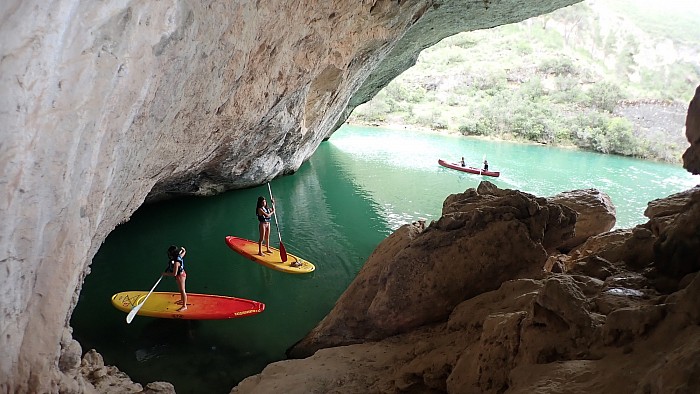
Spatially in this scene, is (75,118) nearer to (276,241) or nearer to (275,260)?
(275,260)

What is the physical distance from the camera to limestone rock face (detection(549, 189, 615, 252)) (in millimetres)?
6461

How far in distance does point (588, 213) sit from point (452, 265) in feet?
11.1

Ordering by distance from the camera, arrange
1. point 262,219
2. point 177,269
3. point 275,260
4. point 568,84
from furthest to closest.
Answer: point 568,84 → point 262,219 → point 275,260 → point 177,269

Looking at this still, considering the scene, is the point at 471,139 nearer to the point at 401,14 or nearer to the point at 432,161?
the point at 432,161

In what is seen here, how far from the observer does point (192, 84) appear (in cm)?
469

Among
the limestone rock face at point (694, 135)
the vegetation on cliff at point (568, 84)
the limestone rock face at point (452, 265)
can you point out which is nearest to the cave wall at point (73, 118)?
the limestone rock face at point (452, 265)

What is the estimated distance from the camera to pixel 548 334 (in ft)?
9.47

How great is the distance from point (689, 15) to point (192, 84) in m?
76.7

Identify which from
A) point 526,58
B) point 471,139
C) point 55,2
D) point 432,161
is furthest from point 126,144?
point 526,58

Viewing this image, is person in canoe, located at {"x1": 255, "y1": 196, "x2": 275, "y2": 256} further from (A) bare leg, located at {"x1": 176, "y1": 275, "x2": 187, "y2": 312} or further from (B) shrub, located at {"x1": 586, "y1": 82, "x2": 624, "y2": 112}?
(B) shrub, located at {"x1": 586, "y1": 82, "x2": 624, "y2": 112}

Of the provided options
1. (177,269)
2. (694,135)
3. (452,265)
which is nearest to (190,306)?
(177,269)

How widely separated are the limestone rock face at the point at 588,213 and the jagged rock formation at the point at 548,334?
0.97m

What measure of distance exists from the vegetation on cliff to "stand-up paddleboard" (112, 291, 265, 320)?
28232 millimetres

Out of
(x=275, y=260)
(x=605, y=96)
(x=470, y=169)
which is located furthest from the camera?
(x=605, y=96)
